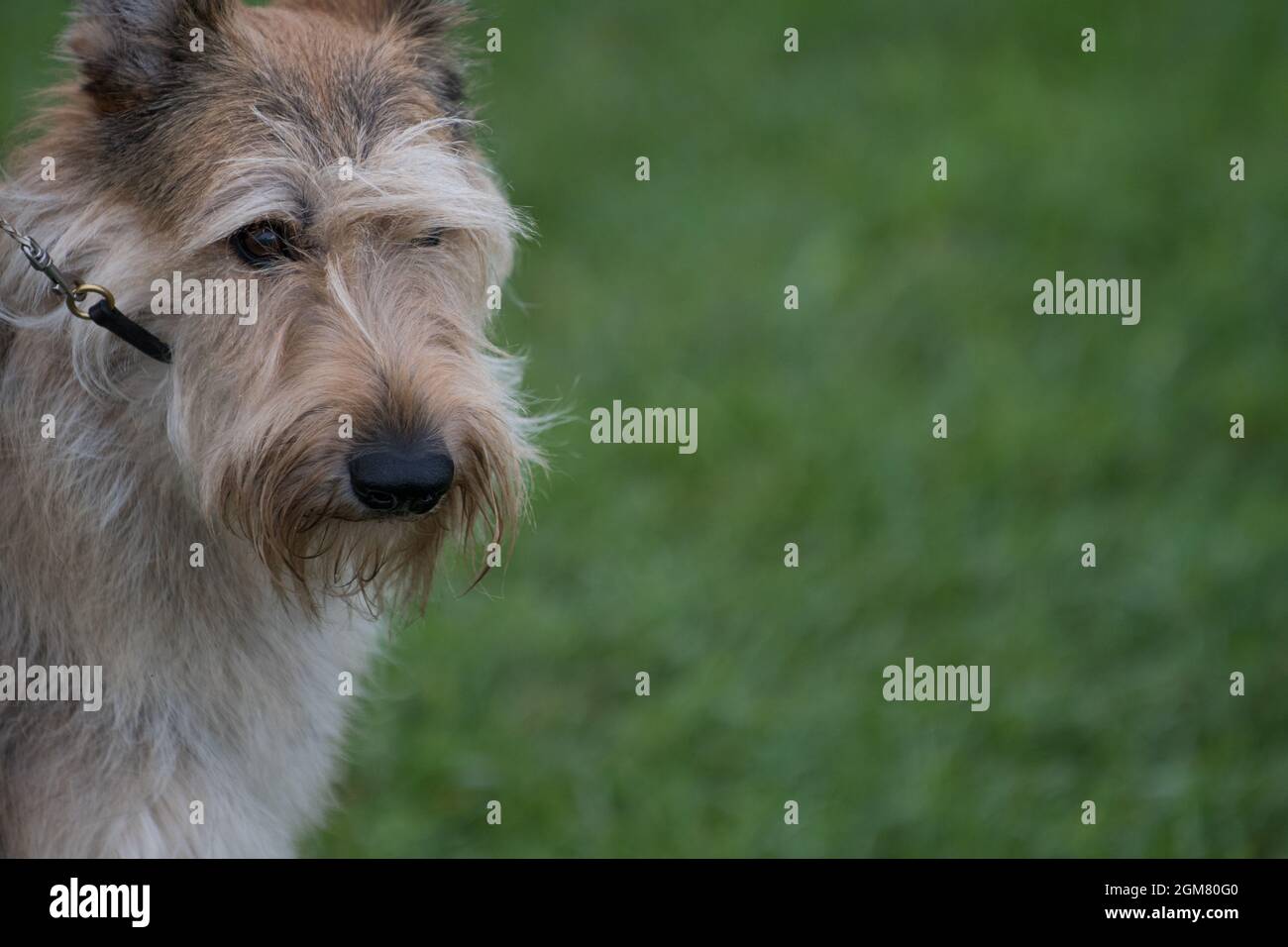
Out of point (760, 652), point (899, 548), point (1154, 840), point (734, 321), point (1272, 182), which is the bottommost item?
point (1154, 840)

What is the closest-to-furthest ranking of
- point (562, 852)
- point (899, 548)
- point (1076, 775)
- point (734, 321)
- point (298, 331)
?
1. point (298, 331)
2. point (562, 852)
3. point (1076, 775)
4. point (899, 548)
5. point (734, 321)

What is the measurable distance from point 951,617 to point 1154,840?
1.56 m

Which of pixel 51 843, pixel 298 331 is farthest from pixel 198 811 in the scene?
pixel 298 331

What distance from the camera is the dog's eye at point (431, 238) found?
3799 millimetres

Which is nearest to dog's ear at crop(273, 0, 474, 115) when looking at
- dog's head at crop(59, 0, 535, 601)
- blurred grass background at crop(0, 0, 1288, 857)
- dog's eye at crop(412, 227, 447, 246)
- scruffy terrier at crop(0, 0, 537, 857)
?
scruffy terrier at crop(0, 0, 537, 857)

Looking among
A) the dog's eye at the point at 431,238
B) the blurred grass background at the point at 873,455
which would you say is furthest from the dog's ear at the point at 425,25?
the blurred grass background at the point at 873,455

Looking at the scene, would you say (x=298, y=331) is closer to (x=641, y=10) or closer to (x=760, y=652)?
(x=760, y=652)

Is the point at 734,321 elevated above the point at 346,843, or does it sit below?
above

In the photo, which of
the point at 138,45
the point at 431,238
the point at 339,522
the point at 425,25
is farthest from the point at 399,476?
the point at 425,25

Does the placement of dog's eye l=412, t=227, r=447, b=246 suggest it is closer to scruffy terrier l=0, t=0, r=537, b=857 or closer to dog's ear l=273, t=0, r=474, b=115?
scruffy terrier l=0, t=0, r=537, b=857

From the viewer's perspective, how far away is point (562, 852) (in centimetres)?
552

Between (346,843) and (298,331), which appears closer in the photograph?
(298,331)

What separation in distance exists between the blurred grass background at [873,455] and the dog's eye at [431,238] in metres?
1.14

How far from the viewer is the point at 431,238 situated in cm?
383
